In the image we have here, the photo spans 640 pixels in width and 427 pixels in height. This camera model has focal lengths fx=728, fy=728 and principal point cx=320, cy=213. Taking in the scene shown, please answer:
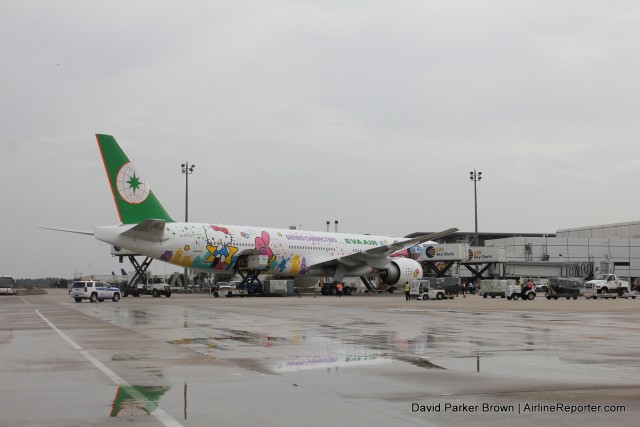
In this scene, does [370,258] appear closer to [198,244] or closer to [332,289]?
[332,289]

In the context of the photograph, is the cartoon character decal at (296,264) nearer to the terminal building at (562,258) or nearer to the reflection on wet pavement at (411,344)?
the reflection on wet pavement at (411,344)

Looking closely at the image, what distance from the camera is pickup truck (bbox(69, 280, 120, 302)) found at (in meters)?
48.7

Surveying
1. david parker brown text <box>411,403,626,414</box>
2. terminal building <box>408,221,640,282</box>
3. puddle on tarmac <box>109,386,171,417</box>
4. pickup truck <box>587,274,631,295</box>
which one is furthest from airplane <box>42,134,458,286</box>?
david parker brown text <box>411,403,626,414</box>

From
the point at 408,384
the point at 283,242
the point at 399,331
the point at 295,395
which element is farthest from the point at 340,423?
the point at 283,242

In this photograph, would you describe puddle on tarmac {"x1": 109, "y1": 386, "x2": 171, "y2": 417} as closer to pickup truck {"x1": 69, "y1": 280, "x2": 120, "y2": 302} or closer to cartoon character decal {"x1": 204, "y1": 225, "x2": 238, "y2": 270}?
pickup truck {"x1": 69, "y1": 280, "x2": 120, "y2": 302}

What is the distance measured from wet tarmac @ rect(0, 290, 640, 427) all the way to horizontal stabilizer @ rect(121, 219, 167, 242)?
1249 inches

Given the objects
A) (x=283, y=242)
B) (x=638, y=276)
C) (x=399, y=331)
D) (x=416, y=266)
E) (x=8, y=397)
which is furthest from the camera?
(x=638, y=276)

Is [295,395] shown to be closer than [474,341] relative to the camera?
Yes

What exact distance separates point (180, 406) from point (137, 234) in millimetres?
46275

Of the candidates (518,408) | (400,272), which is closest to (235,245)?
(400,272)

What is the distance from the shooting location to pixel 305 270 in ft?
221

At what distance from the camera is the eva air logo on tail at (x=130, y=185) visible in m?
54.0

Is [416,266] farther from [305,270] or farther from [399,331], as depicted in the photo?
[399,331]

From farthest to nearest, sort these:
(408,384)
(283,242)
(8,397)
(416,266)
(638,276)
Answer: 1. (638,276)
2. (416,266)
3. (283,242)
4. (408,384)
5. (8,397)
